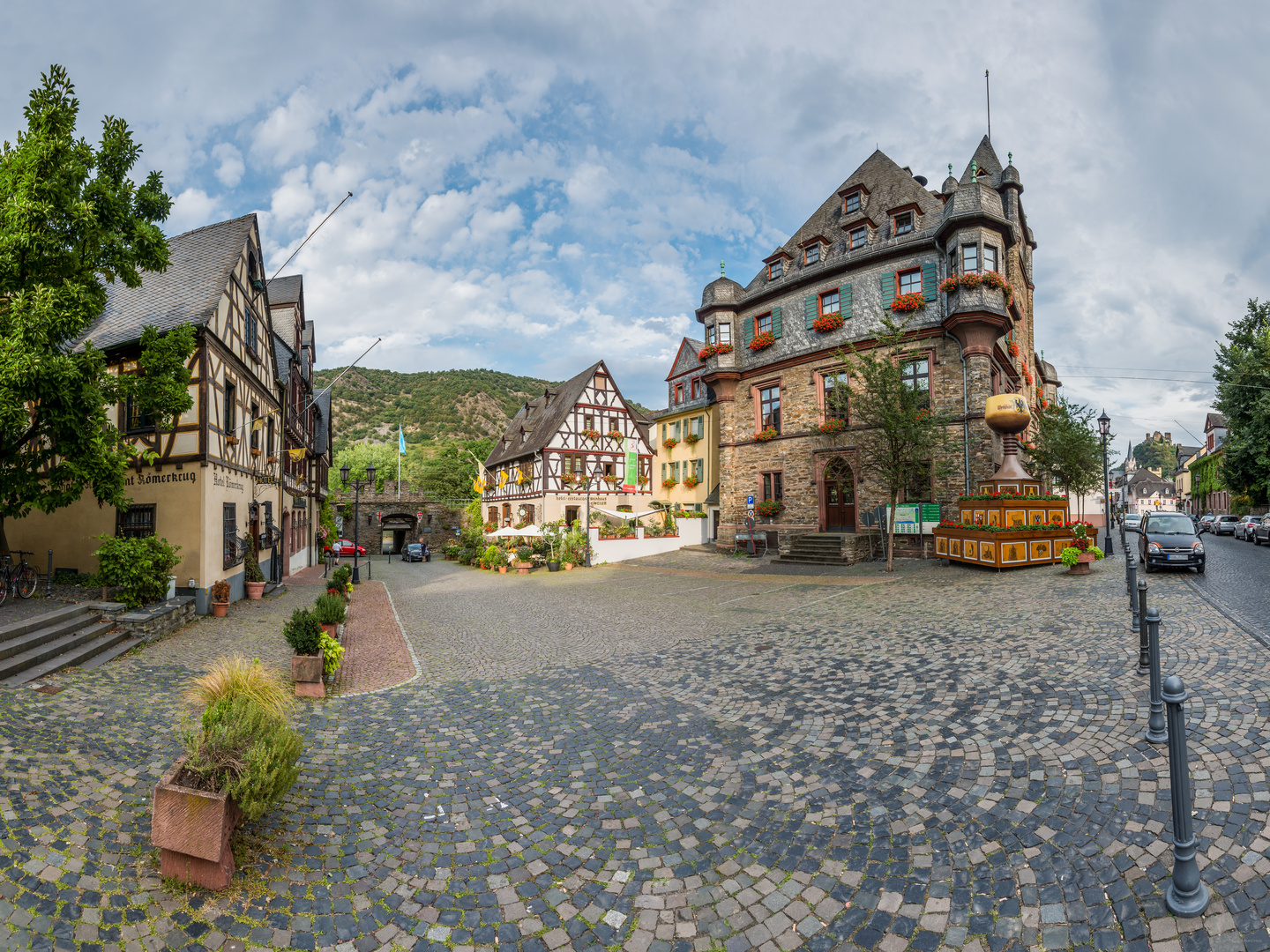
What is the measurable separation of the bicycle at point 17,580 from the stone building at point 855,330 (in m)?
22.1

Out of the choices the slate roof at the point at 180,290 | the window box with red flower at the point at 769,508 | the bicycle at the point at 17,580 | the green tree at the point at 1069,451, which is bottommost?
the bicycle at the point at 17,580

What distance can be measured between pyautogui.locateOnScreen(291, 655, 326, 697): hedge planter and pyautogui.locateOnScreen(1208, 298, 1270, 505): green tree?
128ft

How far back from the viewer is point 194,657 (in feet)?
32.1

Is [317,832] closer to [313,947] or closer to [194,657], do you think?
[313,947]

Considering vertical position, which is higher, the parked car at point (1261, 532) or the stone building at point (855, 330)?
the stone building at point (855, 330)

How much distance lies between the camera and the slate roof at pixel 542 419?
38.5 m

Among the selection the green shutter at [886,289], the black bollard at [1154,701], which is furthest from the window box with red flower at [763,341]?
the black bollard at [1154,701]

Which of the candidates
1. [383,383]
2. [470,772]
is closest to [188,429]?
[470,772]

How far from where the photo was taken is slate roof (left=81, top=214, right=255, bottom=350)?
14385 mm

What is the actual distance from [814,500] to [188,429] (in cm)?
2165

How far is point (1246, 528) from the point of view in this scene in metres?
30.8

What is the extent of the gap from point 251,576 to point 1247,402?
44327 mm

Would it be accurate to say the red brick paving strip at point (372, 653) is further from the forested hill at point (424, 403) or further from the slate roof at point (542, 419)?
the forested hill at point (424, 403)

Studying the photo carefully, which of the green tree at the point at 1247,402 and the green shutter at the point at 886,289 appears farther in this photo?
the green tree at the point at 1247,402
